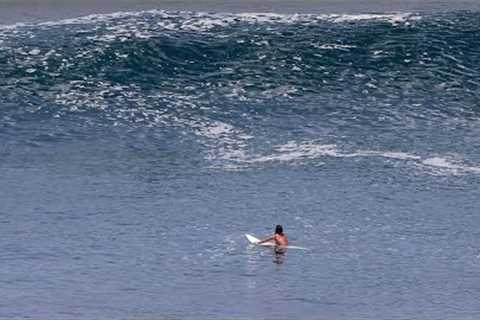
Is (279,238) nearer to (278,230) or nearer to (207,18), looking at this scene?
(278,230)

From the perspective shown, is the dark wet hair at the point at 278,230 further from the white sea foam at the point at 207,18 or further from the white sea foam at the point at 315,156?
the white sea foam at the point at 207,18

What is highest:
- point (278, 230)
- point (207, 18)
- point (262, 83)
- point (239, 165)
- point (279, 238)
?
point (207, 18)

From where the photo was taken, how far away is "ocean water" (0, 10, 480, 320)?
59219 millimetres

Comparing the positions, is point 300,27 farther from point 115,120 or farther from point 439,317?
point 439,317

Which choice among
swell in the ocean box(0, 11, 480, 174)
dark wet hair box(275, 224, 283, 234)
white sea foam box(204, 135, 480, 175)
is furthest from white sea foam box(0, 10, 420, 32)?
dark wet hair box(275, 224, 283, 234)

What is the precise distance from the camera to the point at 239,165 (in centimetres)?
7538

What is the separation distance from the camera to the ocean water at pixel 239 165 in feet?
194

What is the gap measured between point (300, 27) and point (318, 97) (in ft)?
28.3

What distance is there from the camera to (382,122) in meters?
82.0

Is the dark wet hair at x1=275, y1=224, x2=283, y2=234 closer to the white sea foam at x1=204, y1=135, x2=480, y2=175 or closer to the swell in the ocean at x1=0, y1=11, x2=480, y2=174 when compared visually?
the white sea foam at x1=204, y1=135, x2=480, y2=175

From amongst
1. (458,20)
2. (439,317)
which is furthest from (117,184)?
(458,20)

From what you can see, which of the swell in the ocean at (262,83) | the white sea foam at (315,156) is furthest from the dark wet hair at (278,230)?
the swell in the ocean at (262,83)

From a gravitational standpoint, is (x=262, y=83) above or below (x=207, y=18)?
below

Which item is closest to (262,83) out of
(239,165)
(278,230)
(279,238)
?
(239,165)
